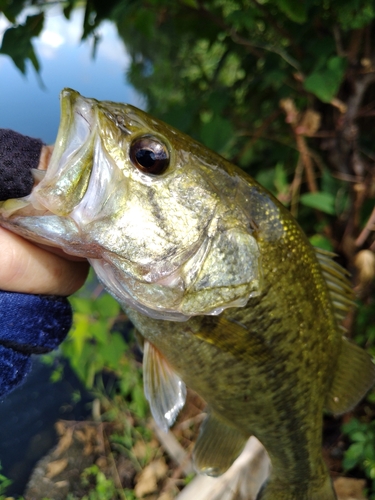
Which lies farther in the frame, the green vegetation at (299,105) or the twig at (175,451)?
the twig at (175,451)

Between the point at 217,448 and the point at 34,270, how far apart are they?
64 cm

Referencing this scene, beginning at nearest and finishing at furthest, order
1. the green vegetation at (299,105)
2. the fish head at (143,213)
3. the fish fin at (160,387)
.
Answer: the fish head at (143,213)
the fish fin at (160,387)
the green vegetation at (299,105)

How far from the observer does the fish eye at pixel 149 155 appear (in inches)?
23.0

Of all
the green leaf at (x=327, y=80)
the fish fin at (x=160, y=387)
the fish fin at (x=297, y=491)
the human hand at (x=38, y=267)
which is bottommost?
the fish fin at (x=297, y=491)

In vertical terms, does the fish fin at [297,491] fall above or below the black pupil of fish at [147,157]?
below

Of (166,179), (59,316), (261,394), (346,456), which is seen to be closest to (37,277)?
A: (59,316)

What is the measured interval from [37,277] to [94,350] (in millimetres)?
902

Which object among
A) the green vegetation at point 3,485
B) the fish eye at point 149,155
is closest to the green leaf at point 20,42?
the fish eye at point 149,155

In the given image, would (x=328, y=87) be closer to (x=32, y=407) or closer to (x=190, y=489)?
(x=190, y=489)

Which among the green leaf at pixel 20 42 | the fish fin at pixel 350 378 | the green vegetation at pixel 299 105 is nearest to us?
the fish fin at pixel 350 378

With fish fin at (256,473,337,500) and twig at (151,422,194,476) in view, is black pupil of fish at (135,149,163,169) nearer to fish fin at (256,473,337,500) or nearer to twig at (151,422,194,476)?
fish fin at (256,473,337,500)

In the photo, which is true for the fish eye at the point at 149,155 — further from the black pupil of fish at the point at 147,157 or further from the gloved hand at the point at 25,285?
the gloved hand at the point at 25,285

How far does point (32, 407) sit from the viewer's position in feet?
5.01

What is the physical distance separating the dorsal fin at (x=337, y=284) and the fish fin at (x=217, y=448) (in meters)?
0.39
